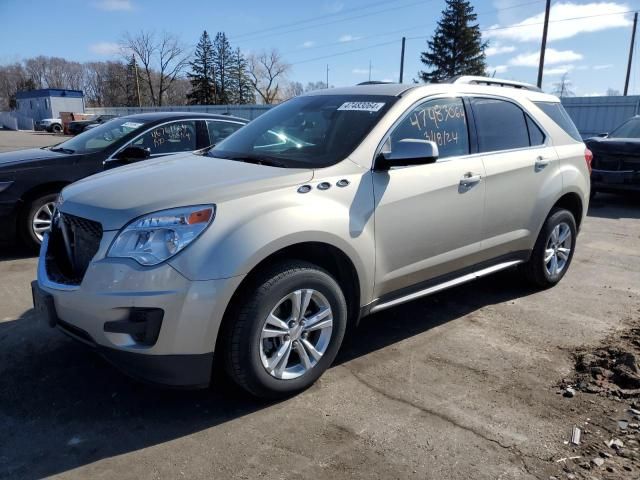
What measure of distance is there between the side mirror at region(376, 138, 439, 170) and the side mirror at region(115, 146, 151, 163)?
357 cm

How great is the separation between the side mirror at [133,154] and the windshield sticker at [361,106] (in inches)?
119

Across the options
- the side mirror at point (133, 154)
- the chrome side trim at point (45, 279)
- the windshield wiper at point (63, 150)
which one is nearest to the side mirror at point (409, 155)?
the chrome side trim at point (45, 279)

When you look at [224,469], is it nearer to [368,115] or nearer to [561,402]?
[561,402]

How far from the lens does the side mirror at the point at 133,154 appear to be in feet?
19.6

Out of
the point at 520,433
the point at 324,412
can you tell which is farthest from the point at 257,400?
the point at 520,433

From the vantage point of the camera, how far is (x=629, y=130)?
10.5 metres

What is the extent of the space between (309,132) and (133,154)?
3.02 m

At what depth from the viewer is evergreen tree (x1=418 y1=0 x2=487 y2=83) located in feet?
154

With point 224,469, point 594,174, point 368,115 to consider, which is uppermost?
point 368,115

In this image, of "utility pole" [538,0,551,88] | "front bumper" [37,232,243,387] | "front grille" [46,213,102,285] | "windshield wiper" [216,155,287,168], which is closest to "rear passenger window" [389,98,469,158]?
"windshield wiper" [216,155,287,168]

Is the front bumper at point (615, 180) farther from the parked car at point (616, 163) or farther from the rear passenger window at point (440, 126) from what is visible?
the rear passenger window at point (440, 126)

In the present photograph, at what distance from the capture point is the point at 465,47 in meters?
47.1

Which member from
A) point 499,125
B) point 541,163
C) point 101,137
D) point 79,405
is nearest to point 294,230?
point 79,405

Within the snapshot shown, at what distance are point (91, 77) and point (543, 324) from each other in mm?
122626
